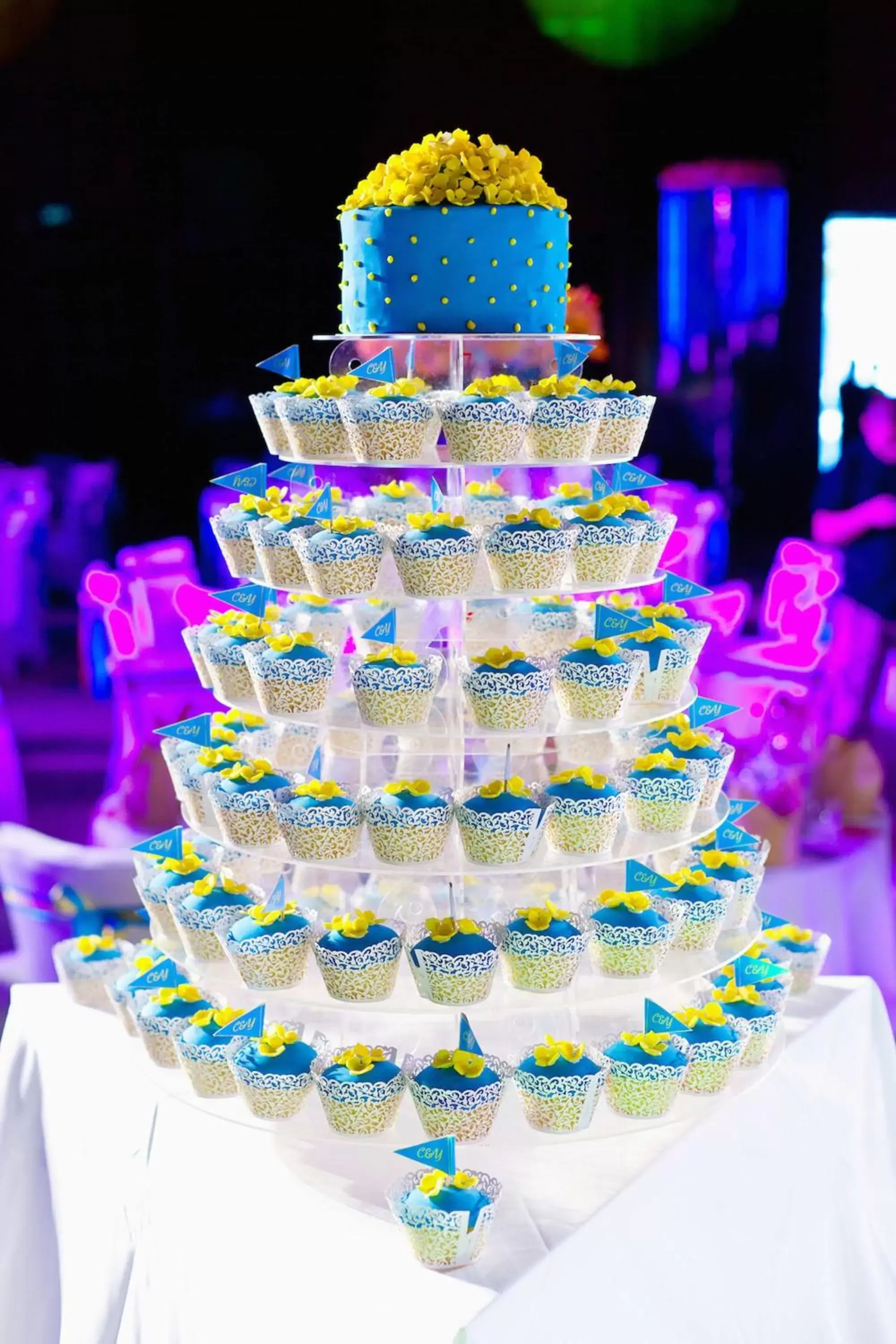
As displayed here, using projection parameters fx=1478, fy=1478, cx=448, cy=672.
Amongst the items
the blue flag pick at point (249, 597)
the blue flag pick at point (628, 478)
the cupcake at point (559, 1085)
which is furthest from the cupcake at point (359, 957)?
the blue flag pick at point (628, 478)

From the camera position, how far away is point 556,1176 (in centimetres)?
246

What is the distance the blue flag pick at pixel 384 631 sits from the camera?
2424 mm

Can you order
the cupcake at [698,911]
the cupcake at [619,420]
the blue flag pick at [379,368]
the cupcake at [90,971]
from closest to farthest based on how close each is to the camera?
1. the blue flag pick at [379,368]
2. the cupcake at [619,420]
3. the cupcake at [698,911]
4. the cupcake at [90,971]

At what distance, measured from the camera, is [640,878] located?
2.54 meters

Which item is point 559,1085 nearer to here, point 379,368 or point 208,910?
point 208,910

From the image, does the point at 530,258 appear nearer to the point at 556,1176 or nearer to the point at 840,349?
the point at 556,1176

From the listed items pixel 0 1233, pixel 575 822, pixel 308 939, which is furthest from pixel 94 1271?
pixel 575 822

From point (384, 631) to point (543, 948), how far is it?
0.58m

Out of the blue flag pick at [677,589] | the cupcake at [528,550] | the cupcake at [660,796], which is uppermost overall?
the cupcake at [528,550]

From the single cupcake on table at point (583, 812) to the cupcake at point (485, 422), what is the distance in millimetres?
558

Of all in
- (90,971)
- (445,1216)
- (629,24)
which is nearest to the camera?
(445,1216)

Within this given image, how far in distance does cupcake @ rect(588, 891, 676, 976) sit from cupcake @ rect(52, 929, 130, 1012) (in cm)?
110

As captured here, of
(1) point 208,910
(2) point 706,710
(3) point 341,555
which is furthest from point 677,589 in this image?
(1) point 208,910

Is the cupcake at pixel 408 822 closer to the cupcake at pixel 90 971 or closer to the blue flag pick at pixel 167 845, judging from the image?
the blue flag pick at pixel 167 845
